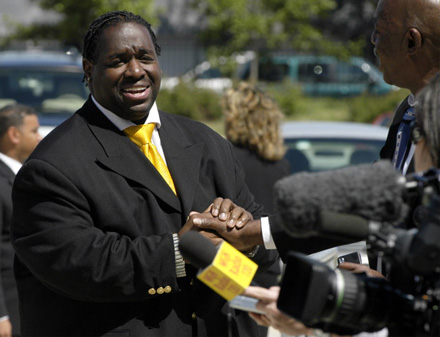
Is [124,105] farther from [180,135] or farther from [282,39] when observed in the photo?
[282,39]

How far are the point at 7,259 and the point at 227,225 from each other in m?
2.01

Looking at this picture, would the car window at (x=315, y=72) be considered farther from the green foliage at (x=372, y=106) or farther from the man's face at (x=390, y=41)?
the man's face at (x=390, y=41)

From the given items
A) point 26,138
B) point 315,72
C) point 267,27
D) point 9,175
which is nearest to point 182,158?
point 9,175

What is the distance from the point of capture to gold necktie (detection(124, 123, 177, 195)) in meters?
3.18

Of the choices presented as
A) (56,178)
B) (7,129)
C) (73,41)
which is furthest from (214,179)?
(73,41)

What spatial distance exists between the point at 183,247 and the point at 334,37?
24726mm

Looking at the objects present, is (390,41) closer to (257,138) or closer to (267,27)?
(257,138)

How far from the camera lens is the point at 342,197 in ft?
6.07

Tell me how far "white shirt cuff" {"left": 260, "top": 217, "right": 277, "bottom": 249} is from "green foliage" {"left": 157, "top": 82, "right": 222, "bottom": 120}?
12.8m

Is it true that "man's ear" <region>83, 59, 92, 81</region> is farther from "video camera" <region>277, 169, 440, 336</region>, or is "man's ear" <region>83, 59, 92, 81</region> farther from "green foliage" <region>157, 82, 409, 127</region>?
"green foliage" <region>157, 82, 409, 127</region>

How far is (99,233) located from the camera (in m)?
2.88

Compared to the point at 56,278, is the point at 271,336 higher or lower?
lower

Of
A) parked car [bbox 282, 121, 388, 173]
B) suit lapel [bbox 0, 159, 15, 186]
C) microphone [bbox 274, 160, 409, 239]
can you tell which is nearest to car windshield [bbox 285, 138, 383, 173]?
parked car [bbox 282, 121, 388, 173]

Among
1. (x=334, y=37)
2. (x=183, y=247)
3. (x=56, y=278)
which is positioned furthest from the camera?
(x=334, y=37)
